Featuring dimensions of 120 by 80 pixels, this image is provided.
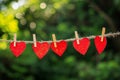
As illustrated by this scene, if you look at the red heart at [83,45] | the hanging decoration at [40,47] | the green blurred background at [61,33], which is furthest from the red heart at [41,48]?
the green blurred background at [61,33]

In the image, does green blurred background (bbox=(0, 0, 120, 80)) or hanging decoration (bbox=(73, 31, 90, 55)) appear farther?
green blurred background (bbox=(0, 0, 120, 80))

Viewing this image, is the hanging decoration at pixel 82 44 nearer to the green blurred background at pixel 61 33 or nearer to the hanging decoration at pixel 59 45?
the hanging decoration at pixel 59 45

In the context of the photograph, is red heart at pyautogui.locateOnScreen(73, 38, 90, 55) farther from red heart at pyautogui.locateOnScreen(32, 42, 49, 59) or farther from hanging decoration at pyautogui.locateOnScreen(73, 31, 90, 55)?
red heart at pyautogui.locateOnScreen(32, 42, 49, 59)

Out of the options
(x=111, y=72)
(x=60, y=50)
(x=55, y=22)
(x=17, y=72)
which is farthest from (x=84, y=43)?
(x=55, y=22)

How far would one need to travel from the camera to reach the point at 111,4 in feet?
18.3

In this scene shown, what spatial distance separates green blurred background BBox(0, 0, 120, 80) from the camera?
17.9 feet

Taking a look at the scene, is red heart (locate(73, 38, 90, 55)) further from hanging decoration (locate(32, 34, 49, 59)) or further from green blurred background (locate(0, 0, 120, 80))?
green blurred background (locate(0, 0, 120, 80))

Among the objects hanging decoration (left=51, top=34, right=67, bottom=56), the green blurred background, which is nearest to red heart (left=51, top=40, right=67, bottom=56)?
→ hanging decoration (left=51, top=34, right=67, bottom=56)

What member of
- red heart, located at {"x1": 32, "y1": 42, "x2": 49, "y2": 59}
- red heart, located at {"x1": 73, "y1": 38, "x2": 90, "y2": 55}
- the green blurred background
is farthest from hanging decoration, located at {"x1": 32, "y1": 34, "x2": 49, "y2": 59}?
the green blurred background

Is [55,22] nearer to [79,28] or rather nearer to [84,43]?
[79,28]

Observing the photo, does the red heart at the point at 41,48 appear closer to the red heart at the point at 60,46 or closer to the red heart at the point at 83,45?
the red heart at the point at 60,46

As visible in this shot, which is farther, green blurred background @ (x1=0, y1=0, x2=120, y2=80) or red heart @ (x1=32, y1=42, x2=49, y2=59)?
green blurred background @ (x1=0, y1=0, x2=120, y2=80)

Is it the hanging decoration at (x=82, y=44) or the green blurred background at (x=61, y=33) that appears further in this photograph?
the green blurred background at (x=61, y=33)

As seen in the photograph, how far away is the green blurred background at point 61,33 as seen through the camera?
17.9ft
